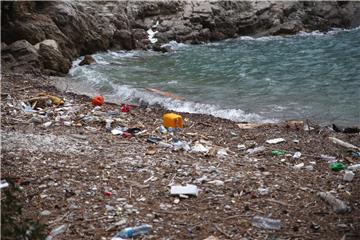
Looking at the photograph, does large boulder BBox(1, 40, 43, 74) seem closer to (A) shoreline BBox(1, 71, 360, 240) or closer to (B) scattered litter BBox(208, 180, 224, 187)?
(A) shoreline BBox(1, 71, 360, 240)

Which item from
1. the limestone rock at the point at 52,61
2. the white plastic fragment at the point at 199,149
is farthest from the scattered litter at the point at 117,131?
the limestone rock at the point at 52,61

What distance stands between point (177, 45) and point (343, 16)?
15.4 m

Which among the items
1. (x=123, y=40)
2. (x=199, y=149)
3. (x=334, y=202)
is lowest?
(x=123, y=40)

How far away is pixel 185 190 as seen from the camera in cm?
595

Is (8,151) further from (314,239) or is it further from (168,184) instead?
(314,239)

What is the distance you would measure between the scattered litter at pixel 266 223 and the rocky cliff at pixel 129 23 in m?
12.8

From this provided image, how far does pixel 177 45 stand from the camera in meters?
28.1

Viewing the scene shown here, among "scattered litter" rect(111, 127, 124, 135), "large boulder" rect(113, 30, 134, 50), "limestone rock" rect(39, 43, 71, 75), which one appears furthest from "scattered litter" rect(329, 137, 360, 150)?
"large boulder" rect(113, 30, 134, 50)

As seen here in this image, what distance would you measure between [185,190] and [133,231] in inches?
48.3

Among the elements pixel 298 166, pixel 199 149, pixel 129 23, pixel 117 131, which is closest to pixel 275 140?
pixel 298 166

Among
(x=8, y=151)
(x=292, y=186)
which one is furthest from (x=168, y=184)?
(x=8, y=151)

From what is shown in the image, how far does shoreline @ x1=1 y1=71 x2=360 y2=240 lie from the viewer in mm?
5137

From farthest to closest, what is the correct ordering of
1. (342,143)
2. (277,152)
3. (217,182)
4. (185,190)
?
(342,143)
(277,152)
(217,182)
(185,190)

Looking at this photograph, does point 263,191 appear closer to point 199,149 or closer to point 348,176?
point 348,176
